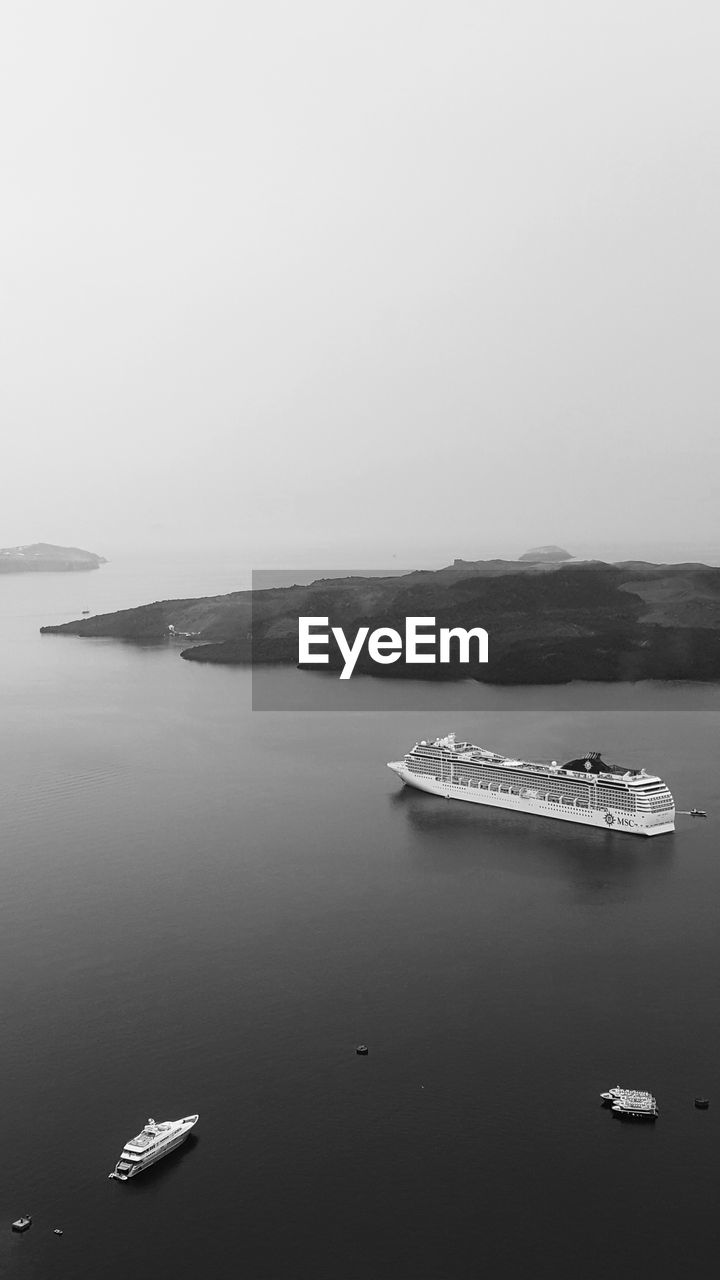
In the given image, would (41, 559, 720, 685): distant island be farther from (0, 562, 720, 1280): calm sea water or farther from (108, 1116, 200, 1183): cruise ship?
(108, 1116, 200, 1183): cruise ship

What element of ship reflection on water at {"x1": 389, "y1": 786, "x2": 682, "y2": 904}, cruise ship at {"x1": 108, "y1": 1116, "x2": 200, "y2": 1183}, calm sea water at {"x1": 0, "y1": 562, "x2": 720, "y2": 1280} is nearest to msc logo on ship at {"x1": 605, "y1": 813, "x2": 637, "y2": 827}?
ship reflection on water at {"x1": 389, "y1": 786, "x2": 682, "y2": 904}

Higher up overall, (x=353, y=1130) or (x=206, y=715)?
(x=206, y=715)

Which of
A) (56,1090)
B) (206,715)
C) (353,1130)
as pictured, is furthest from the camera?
(206,715)

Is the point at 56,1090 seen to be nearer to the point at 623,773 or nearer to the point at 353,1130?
the point at 353,1130

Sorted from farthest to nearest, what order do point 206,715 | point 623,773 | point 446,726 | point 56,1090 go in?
1. point 206,715
2. point 446,726
3. point 623,773
4. point 56,1090

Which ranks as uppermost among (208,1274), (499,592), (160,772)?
(499,592)

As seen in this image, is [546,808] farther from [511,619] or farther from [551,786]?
[511,619]

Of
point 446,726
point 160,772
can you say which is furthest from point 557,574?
point 160,772
